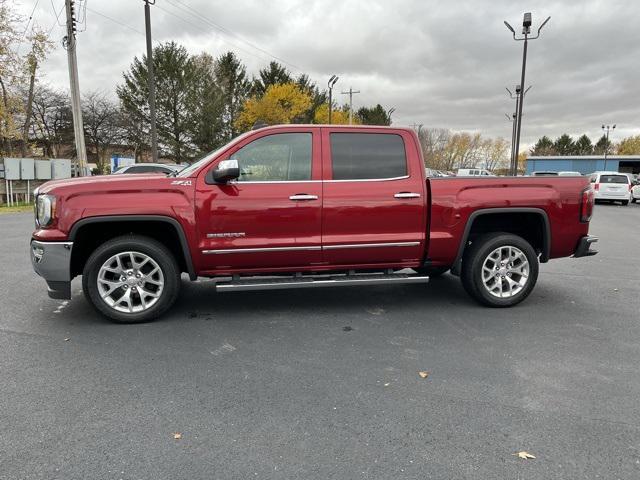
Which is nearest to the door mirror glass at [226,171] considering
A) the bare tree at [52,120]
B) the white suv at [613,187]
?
the white suv at [613,187]

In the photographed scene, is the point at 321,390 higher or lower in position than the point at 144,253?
lower

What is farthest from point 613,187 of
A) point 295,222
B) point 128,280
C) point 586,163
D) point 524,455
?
point 586,163

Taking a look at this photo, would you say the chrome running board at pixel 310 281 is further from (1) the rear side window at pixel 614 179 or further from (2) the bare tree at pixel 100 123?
(2) the bare tree at pixel 100 123

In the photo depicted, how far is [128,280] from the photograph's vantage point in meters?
4.58

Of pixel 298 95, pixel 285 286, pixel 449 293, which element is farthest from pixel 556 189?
pixel 298 95

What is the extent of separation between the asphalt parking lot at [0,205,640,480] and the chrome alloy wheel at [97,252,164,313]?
0.26 m

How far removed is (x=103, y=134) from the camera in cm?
4228

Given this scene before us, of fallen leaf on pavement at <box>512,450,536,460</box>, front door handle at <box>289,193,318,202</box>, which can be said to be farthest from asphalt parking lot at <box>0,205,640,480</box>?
front door handle at <box>289,193,318,202</box>

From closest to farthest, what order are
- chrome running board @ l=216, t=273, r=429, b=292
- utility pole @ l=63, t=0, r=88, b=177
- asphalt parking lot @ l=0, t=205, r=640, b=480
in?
asphalt parking lot @ l=0, t=205, r=640, b=480 → chrome running board @ l=216, t=273, r=429, b=292 → utility pole @ l=63, t=0, r=88, b=177

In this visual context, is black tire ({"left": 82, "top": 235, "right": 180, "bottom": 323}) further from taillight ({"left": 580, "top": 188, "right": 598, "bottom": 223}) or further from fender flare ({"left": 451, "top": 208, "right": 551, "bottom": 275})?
taillight ({"left": 580, "top": 188, "right": 598, "bottom": 223})

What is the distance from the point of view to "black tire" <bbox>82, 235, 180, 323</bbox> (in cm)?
449

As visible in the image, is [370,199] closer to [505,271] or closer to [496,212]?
[496,212]

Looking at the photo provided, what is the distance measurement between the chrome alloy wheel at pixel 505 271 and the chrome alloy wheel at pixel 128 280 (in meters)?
3.55

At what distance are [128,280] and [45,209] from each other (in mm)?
1009
